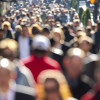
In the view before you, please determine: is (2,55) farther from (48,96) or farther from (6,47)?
(48,96)

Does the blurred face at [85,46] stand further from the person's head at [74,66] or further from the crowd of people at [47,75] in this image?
the person's head at [74,66]

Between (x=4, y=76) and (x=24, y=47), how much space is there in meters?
5.79

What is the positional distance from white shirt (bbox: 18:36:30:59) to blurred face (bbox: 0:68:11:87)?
5517 millimetres

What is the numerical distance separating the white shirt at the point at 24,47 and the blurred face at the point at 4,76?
5.52 metres

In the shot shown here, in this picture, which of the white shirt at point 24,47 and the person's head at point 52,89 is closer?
the person's head at point 52,89

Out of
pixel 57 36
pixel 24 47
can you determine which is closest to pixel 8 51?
pixel 57 36

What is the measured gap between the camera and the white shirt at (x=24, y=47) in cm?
1131

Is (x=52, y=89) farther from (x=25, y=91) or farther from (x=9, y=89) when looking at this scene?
(x=25, y=91)

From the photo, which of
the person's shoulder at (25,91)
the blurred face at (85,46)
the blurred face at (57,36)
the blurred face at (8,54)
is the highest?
the person's shoulder at (25,91)

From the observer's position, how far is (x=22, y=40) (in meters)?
11.9


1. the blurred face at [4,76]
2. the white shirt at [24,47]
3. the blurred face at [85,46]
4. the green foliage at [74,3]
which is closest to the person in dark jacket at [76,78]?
the blurred face at [4,76]

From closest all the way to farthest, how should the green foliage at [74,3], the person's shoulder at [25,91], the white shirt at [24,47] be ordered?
the person's shoulder at [25,91] < the white shirt at [24,47] < the green foliage at [74,3]

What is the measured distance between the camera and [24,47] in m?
11.5

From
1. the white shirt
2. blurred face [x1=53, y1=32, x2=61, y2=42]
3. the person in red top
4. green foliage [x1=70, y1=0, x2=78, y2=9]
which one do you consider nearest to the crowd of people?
the person in red top
